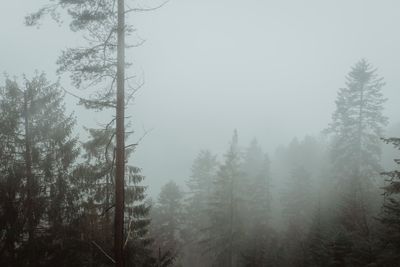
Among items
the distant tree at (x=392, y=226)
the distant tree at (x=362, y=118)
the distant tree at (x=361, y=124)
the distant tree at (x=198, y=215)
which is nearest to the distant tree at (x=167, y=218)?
the distant tree at (x=198, y=215)

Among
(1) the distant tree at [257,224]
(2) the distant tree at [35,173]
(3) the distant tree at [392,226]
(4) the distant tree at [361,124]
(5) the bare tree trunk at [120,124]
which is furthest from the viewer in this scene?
(4) the distant tree at [361,124]

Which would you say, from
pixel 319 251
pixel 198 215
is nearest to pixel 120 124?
pixel 319 251

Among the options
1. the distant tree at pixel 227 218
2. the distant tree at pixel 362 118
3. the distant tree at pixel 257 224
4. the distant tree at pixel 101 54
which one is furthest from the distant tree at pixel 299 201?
the distant tree at pixel 101 54

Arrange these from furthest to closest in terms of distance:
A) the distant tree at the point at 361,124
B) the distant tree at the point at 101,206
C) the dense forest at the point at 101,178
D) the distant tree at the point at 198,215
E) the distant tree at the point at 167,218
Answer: the distant tree at the point at 198,215 → the distant tree at the point at 167,218 → the distant tree at the point at 361,124 → the distant tree at the point at 101,206 → the dense forest at the point at 101,178

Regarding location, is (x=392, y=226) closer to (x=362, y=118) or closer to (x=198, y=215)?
(x=362, y=118)

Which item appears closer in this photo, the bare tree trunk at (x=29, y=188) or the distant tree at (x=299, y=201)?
the bare tree trunk at (x=29, y=188)

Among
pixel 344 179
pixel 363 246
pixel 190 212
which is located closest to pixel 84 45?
pixel 363 246

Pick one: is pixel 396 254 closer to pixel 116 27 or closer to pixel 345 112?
pixel 116 27

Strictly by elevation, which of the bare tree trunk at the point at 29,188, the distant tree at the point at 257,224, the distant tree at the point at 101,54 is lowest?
the distant tree at the point at 257,224

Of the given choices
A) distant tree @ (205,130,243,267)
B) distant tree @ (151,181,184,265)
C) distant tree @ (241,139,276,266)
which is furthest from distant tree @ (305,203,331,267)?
distant tree @ (151,181,184,265)

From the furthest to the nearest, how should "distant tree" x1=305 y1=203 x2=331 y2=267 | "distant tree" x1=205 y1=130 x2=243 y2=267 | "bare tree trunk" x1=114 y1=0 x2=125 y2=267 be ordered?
"distant tree" x1=205 y1=130 x2=243 y2=267
"distant tree" x1=305 y1=203 x2=331 y2=267
"bare tree trunk" x1=114 y1=0 x2=125 y2=267

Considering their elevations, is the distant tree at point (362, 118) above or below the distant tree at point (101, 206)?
above

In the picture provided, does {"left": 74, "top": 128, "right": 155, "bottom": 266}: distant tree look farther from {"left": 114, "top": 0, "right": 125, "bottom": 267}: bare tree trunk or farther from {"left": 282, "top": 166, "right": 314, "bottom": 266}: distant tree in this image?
{"left": 282, "top": 166, "right": 314, "bottom": 266}: distant tree

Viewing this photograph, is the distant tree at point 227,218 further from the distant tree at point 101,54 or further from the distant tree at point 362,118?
the distant tree at point 101,54
